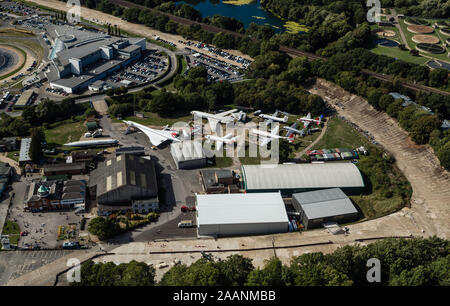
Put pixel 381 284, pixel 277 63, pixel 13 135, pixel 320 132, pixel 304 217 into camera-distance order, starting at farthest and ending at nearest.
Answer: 1. pixel 277 63
2. pixel 320 132
3. pixel 13 135
4. pixel 304 217
5. pixel 381 284

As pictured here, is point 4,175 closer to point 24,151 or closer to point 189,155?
point 24,151

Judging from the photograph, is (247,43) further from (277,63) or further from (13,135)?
(13,135)

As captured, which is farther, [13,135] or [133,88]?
[133,88]

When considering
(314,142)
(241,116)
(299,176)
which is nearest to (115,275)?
(299,176)

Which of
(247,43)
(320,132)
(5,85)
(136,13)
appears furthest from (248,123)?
(136,13)

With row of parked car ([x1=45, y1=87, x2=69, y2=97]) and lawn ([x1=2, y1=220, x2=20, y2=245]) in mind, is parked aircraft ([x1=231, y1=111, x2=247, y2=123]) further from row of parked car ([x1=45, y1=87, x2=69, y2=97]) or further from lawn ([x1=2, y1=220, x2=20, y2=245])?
lawn ([x1=2, y1=220, x2=20, y2=245])

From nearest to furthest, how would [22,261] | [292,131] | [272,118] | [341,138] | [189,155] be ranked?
[22,261] < [189,155] < [341,138] < [292,131] < [272,118]

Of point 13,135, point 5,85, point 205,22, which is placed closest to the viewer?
point 13,135

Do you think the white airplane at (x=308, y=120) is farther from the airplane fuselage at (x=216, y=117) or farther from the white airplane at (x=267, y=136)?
the airplane fuselage at (x=216, y=117)
